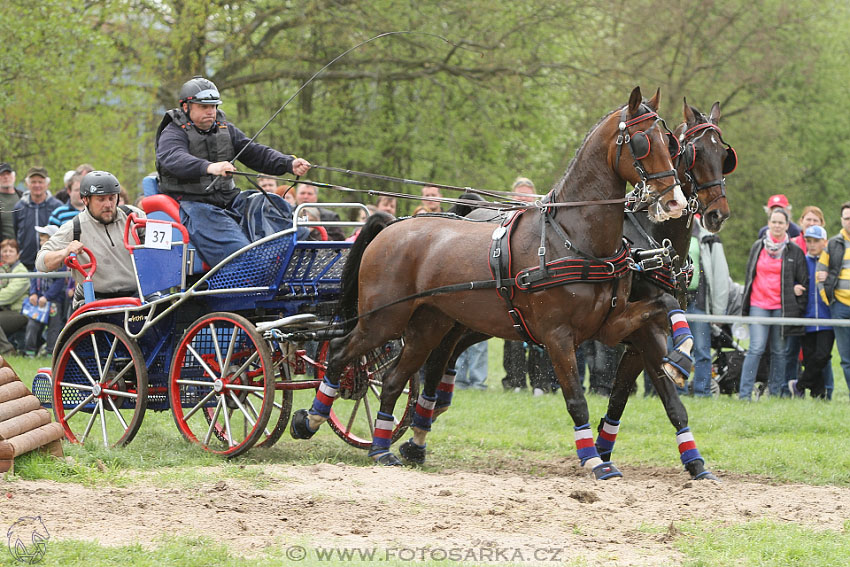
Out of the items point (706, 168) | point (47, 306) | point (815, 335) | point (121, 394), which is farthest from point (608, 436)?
point (47, 306)

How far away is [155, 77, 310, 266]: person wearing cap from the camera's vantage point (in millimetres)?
8430

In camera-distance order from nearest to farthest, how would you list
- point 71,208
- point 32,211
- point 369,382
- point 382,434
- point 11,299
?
point 382,434 < point 369,382 < point 71,208 < point 32,211 < point 11,299

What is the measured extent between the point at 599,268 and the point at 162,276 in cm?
331

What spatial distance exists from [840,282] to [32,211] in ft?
30.7

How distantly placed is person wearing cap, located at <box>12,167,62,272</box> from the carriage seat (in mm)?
5670

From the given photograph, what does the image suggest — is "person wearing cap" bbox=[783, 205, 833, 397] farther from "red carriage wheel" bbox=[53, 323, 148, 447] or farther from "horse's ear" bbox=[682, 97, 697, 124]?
"red carriage wheel" bbox=[53, 323, 148, 447]

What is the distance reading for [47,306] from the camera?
1397cm

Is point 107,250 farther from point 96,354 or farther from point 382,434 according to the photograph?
point 382,434

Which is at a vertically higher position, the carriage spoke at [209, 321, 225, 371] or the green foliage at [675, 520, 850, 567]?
the carriage spoke at [209, 321, 225, 371]

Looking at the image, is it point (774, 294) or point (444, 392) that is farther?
point (774, 294)

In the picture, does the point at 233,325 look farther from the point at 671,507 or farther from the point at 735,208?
the point at 735,208

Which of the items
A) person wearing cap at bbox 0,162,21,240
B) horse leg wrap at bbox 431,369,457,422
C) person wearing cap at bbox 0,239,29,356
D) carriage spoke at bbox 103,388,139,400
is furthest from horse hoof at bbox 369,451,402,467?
person wearing cap at bbox 0,162,21,240

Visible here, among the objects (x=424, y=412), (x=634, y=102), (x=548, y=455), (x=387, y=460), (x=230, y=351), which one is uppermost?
(x=634, y=102)

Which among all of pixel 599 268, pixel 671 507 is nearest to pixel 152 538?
pixel 671 507
